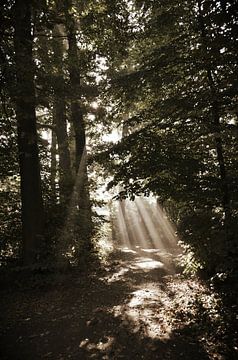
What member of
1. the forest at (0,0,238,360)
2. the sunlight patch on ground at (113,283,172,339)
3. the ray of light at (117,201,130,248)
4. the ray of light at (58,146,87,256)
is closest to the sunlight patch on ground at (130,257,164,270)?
the forest at (0,0,238,360)

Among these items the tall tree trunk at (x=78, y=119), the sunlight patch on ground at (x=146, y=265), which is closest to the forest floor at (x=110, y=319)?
the sunlight patch on ground at (x=146, y=265)

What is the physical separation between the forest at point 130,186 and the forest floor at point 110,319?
0.11 feet

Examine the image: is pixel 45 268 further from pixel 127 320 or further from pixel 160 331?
pixel 160 331

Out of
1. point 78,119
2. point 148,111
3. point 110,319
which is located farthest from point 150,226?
point 110,319

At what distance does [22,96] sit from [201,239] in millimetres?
5543

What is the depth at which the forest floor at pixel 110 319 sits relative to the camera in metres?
5.50

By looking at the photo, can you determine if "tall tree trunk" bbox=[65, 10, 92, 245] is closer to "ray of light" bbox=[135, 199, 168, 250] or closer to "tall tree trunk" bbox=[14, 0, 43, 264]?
"tall tree trunk" bbox=[14, 0, 43, 264]

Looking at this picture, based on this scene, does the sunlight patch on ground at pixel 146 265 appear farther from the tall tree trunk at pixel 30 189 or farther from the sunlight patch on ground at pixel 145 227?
the sunlight patch on ground at pixel 145 227

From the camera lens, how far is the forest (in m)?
6.10

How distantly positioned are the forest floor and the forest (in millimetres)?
33

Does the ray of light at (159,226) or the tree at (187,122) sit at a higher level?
the tree at (187,122)

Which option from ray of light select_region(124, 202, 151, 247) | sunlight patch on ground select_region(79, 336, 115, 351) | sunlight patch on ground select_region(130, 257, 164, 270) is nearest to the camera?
sunlight patch on ground select_region(79, 336, 115, 351)

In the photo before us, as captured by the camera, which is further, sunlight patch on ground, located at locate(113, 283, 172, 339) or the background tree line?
the background tree line

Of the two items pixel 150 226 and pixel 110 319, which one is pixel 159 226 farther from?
pixel 110 319
